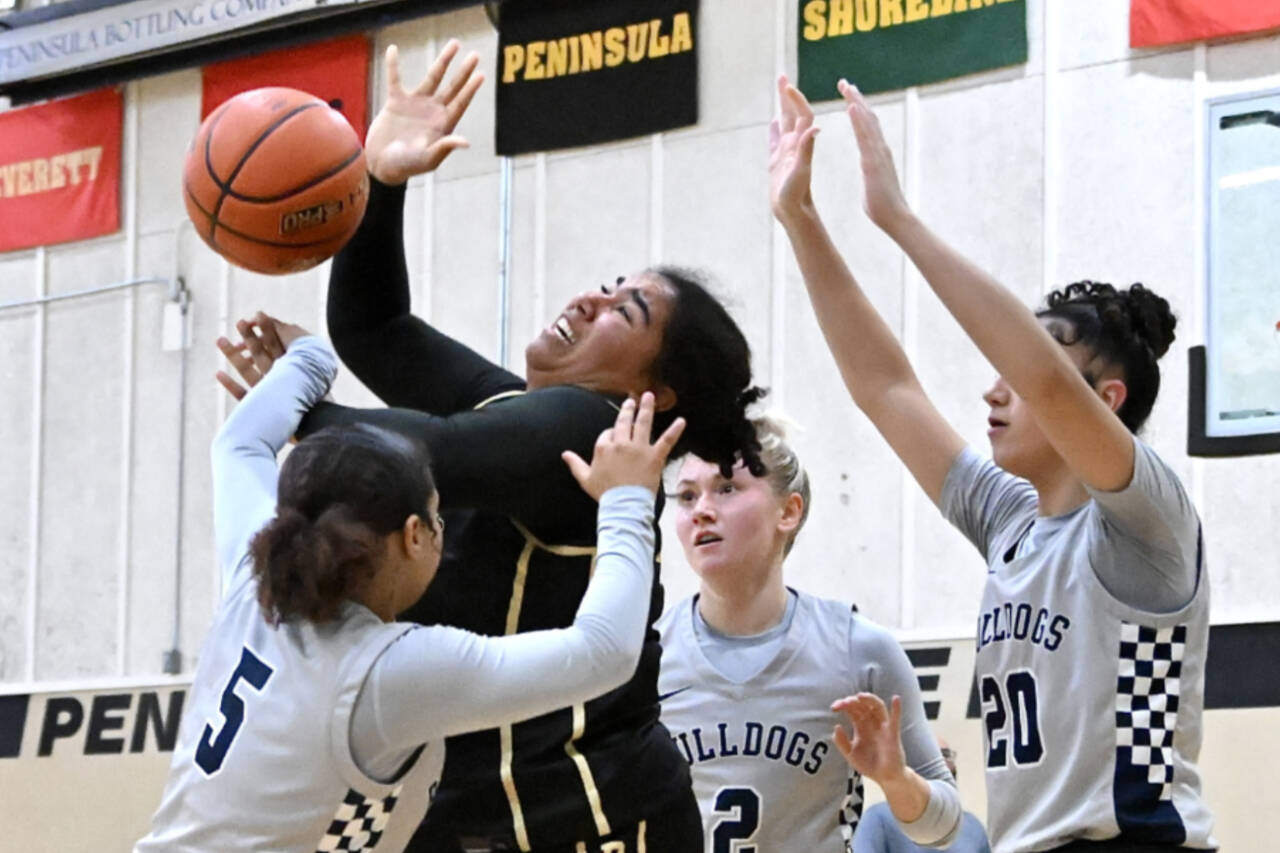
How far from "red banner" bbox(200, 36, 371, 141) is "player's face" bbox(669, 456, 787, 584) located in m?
5.04

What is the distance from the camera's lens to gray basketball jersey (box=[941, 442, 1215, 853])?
310cm

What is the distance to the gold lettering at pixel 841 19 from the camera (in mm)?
7773

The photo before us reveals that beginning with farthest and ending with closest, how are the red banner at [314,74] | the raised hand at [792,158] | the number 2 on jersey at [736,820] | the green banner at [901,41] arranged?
1. the red banner at [314,74]
2. the green banner at [901,41]
3. the number 2 on jersey at [736,820]
4. the raised hand at [792,158]

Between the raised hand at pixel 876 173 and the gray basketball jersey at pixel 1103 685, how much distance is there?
601mm

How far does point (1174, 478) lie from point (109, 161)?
792 cm

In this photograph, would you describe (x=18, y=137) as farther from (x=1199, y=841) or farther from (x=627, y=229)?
(x=1199, y=841)

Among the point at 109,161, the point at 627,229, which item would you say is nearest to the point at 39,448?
the point at 109,161

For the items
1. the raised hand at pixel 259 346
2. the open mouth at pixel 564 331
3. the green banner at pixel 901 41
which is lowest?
the raised hand at pixel 259 346

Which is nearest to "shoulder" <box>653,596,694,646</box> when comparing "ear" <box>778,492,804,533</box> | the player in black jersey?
"ear" <box>778,492,804,533</box>

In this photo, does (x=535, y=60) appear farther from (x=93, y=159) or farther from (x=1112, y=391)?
(x=1112, y=391)

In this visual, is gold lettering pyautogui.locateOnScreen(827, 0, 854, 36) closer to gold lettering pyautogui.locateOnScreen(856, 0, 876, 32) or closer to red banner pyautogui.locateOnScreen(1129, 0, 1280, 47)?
gold lettering pyautogui.locateOnScreen(856, 0, 876, 32)

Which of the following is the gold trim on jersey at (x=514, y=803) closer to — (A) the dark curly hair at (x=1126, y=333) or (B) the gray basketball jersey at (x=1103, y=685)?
(B) the gray basketball jersey at (x=1103, y=685)

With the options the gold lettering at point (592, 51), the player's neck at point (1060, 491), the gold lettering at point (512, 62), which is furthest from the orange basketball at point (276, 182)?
the gold lettering at point (512, 62)

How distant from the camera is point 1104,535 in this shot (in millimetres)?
3211
